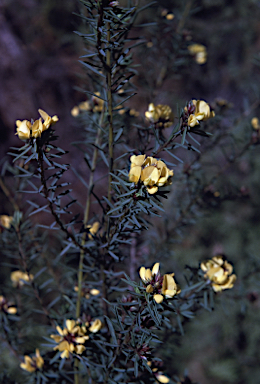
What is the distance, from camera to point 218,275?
35 centimetres

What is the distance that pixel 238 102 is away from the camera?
6.73 feet

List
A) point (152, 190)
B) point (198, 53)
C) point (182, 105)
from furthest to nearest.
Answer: point (182, 105), point (198, 53), point (152, 190)

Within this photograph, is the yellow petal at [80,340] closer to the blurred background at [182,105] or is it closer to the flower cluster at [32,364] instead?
the flower cluster at [32,364]

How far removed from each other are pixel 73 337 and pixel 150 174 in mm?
239

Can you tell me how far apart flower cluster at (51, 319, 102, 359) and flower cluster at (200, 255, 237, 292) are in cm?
17

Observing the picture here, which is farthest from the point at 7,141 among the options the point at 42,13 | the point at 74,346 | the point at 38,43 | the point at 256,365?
the point at 256,365

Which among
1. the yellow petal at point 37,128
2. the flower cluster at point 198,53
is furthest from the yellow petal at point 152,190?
the flower cluster at point 198,53

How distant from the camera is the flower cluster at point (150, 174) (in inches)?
9.2

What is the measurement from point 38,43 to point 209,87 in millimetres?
1281

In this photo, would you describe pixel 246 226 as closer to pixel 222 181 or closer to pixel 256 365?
pixel 222 181

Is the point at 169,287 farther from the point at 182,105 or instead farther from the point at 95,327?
the point at 182,105

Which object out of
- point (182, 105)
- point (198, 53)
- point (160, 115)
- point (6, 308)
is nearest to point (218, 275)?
point (160, 115)

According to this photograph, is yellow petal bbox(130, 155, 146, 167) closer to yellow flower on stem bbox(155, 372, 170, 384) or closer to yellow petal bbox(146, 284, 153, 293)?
yellow petal bbox(146, 284, 153, 293)

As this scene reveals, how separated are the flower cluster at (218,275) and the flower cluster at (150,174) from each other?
18 centimetres
